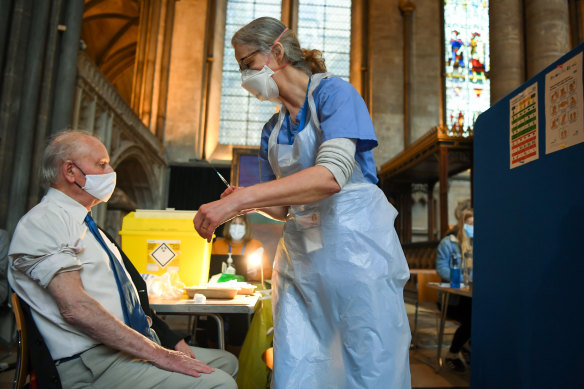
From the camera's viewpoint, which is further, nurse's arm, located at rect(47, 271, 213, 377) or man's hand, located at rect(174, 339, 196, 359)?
man's hand, located at rect(174, 339, 196, 359)

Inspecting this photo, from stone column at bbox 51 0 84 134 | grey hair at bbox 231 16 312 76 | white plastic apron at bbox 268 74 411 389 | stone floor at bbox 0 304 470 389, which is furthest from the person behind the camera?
stone column at bbox 51 0 84 134

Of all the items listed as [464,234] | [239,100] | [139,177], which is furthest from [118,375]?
[239,100]

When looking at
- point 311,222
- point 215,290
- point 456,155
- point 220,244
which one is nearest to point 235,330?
point 220,244

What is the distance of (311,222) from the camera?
1188 millimetres

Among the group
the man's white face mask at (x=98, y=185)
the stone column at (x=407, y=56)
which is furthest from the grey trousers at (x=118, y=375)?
the stone column at (x=407, y=56)

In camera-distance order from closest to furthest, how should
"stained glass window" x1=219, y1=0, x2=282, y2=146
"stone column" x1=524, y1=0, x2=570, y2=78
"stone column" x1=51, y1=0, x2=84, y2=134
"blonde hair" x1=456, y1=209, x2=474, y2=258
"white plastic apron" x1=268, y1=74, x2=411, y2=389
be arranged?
"white plastic apron" x1=268, y1=74, x2=411, y2=389, "blonde hair" x1=456, y1=209, x2=474, y2=258, "stone column" x1=51, y1=0, x2=84, y2=134, "stone column" x1=524, y1=0, x2=570, y2=78, "stained glass window" x1=219, y1=0, x2=282, y2=146

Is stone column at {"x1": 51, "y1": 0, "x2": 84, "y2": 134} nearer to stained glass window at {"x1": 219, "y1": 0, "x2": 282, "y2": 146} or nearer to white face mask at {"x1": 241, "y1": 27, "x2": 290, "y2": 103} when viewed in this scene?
white face mask at {"x1": 241, "y1": 27, "x2": 290, "y2": 103}

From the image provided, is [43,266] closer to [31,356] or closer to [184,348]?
[31,356]

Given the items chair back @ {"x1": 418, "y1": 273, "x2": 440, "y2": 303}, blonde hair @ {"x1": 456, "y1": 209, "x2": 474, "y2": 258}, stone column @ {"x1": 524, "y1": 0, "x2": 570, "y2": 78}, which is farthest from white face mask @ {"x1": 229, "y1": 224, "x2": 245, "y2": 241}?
stone column @ {"x1": 524, "y1": 0, "x2": 570, "y2": 78}

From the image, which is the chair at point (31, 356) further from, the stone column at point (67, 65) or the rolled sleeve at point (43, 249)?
the stone column at point (67, 65)

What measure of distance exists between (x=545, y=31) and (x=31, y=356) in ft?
22.9

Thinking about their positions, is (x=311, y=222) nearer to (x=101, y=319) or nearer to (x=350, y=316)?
(x=350, y=316)

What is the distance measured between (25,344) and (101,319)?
0.24m

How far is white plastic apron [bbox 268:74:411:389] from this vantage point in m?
1.06
